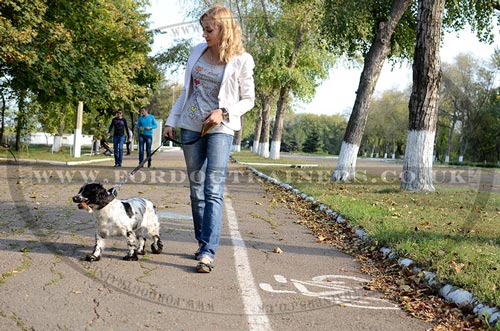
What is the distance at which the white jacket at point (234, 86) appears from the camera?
216 inches

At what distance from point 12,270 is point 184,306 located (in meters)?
1.76

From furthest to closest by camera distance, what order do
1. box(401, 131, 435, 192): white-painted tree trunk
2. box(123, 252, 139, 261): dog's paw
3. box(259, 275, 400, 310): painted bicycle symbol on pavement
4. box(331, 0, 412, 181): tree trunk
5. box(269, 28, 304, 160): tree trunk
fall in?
box(269, 28, 304, 160): tree trunk < box(331, 0, 412, 181): tree trunk < box(401, 131, 435, 192): white-painted tree trunk < box(123, 252, 139, 261): dog's paw < box(259, 275, 400, 310): painted bicycle symbol on pavement

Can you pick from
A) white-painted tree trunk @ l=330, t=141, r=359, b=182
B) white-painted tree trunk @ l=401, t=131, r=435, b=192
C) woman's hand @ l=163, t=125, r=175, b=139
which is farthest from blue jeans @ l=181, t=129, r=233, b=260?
white-painted tree trunk @ l=330, t=141, r=359, b=182

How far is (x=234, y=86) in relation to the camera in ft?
18.2

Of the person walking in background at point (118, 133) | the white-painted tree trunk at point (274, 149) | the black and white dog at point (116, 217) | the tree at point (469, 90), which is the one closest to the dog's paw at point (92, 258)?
the black and white dog at point (116, 217)

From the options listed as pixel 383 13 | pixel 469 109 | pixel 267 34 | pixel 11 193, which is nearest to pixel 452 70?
pixel 469 109

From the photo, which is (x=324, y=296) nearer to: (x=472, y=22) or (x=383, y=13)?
(x=383, y=13)

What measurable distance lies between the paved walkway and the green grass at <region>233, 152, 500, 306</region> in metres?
0.76

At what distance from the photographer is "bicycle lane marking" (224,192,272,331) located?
4.09 m

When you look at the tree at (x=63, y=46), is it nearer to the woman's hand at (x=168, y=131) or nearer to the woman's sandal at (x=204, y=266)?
the woman's hand at (x=168, y=131)

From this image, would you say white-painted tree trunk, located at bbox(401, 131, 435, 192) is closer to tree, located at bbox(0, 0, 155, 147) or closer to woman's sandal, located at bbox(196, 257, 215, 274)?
woman's sandal, located at bbox(196, 257, 215, 274)

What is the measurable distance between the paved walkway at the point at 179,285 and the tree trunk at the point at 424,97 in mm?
6548

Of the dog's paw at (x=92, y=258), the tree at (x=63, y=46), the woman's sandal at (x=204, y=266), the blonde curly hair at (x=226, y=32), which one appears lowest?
the dog's paw at (x=92, y=258)

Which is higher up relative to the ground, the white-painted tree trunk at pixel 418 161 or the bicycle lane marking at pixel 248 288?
the white-painted tree trunk at pixel 418 161
